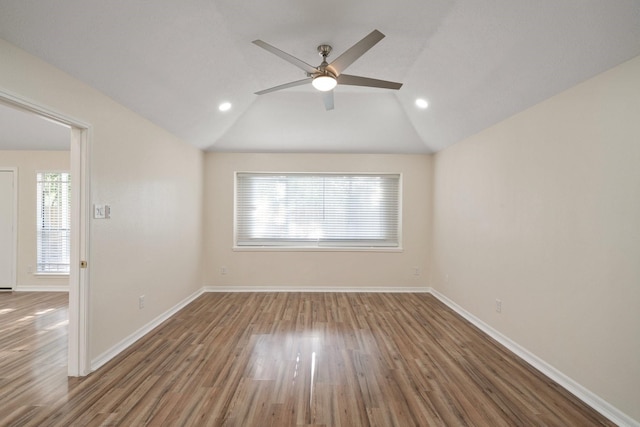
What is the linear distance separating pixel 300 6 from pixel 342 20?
1.18ft

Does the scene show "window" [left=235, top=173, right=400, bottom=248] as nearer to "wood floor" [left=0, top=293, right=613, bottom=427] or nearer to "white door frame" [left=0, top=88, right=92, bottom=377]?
"wood floor" [left=0, top=293, right=613, bottom=427]

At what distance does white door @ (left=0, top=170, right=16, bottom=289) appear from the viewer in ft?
15.7

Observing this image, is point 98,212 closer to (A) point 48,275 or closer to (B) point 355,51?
(B) point 355,51

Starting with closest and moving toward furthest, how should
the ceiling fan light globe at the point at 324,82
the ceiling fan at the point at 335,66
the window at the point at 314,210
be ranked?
the ceiling fan at the point at 335,66, the ceiling fan light globe at the point at 324,82, the window at the point at 314,210

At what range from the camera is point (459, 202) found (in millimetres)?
3988

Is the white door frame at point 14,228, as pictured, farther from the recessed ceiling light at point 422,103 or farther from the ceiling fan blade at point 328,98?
the recessed ceiling light at point 422,103

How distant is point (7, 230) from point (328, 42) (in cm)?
602

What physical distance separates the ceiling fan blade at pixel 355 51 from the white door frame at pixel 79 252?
208 centimetres

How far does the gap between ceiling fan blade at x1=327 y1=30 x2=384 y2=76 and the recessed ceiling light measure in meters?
1.66

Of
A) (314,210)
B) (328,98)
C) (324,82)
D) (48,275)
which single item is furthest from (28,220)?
(324,82)

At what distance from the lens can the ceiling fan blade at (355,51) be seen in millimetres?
1860

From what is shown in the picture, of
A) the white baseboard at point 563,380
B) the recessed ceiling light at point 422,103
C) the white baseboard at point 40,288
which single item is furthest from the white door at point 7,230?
the white baseboard at point 563,380

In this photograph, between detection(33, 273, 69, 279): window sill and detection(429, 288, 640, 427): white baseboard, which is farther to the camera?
detection(33, 273, 69, 279): window sill

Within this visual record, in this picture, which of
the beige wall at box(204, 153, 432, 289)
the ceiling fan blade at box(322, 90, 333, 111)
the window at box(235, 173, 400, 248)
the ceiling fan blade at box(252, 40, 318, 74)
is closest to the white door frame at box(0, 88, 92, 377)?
the ceiling fan blade at box(252, 40, 318, 74)
